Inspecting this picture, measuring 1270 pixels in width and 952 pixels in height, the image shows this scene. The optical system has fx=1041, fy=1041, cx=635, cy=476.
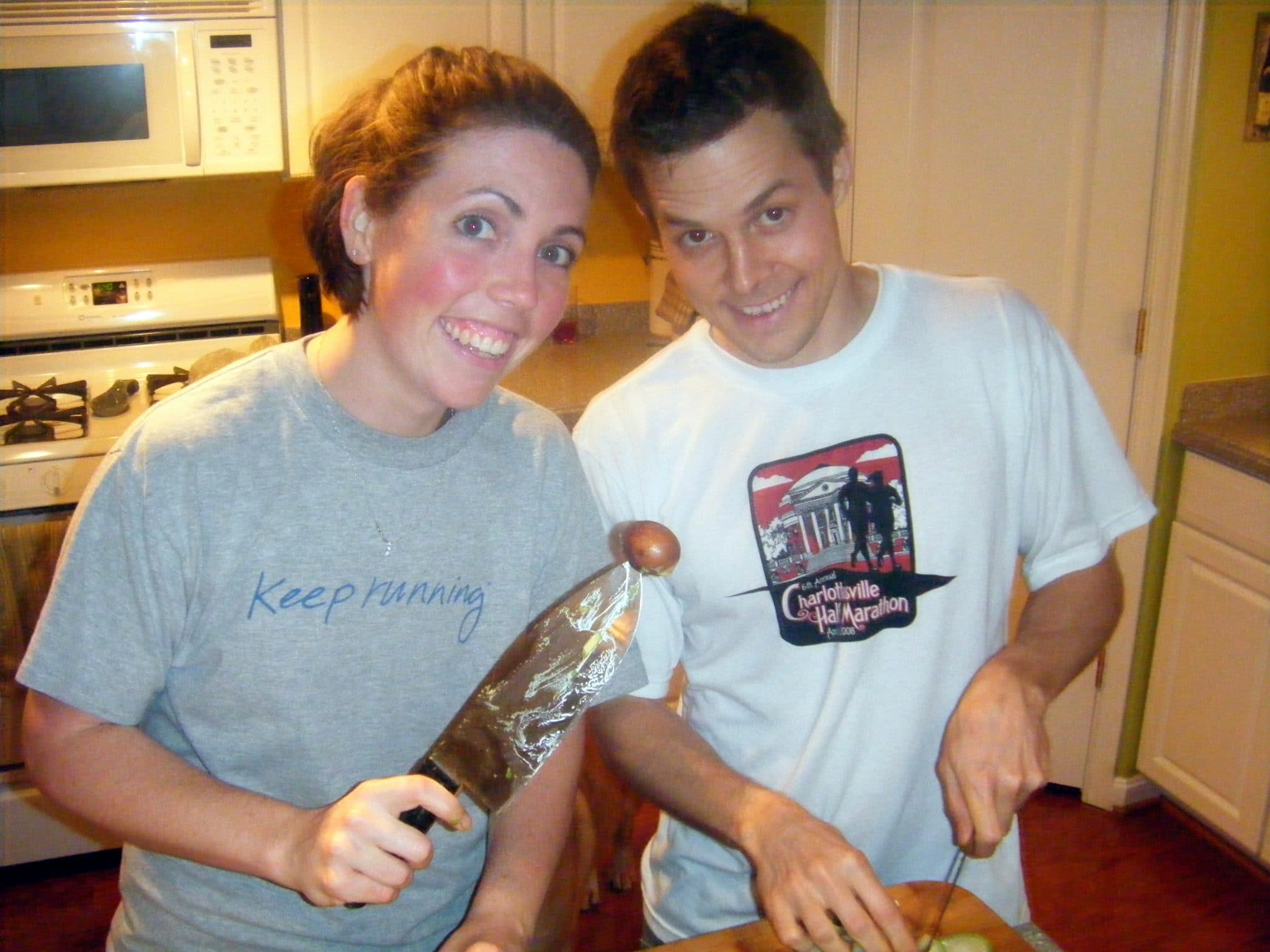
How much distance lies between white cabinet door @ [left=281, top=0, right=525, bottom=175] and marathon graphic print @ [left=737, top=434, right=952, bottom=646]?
176 cm

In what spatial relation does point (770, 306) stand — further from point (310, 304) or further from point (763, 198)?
point (310, 304)

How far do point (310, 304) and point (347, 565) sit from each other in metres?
1.93

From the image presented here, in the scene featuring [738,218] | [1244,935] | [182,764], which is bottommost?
[1244,935]

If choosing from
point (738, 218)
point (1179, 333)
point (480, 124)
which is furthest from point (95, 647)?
point (1179, 333)

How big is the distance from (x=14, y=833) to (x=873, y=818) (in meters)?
2.11

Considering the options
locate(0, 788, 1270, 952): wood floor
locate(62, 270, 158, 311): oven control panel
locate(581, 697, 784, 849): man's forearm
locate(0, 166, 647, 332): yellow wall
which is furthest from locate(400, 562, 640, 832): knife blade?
locate(62, 270, 158, 311): oven control panel

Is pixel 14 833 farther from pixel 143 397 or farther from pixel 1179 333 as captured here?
pixel 1179 333

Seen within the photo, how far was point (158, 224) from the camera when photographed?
2.68 meters

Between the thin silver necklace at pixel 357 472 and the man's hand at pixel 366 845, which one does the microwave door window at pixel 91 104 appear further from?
the man's hand at pixel 366 845

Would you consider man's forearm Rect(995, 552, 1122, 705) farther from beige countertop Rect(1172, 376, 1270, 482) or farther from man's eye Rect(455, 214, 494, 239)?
beige countertop Rect(1172, 376, 1270, 482)

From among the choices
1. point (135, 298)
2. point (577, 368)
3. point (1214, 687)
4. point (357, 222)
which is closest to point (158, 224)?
point (135, 298)

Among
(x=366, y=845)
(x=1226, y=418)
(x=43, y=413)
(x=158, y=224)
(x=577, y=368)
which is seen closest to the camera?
(x=366, y=845)

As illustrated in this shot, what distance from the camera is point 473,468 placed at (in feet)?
3.08

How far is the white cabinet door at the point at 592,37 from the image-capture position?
2.62 metres
